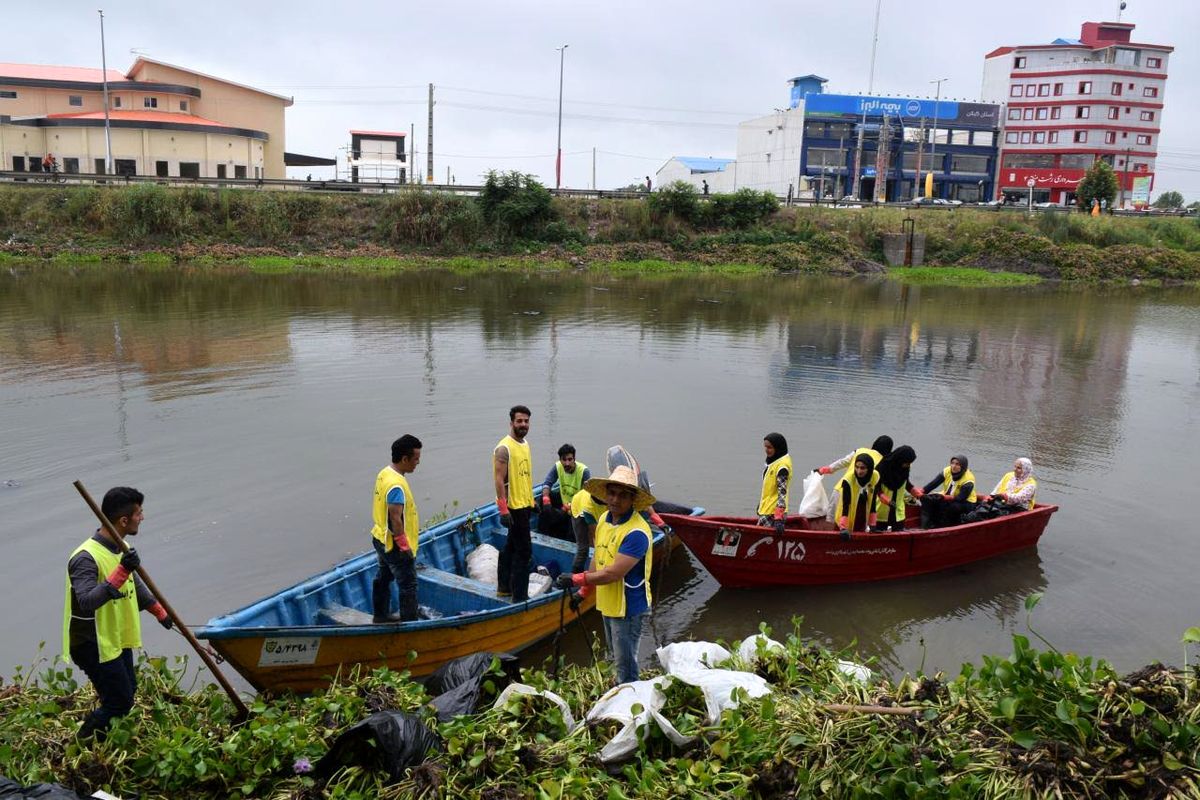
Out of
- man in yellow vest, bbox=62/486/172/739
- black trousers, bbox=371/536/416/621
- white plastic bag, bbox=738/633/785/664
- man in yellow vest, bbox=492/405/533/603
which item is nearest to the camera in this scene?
man in yellow vest, bbox=62/486/172/739

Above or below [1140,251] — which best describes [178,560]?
below

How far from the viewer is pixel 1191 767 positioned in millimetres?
4344

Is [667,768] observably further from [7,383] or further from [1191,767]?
[7,383]

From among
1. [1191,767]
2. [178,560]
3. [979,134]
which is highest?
[979,134]

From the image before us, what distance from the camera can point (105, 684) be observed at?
5.69 m

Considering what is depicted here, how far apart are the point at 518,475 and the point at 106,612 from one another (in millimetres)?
4093

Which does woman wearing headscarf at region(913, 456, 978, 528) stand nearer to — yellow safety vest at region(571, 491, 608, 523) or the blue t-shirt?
yellow safety vest at region(571, 491, 608, 523)

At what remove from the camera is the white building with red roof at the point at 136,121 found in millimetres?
49406

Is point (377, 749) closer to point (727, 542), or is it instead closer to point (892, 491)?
point (727, 542)

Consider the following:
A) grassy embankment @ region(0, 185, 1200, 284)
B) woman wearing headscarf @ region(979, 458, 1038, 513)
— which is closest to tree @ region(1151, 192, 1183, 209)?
grassy embankment @ region(0, 185, 1200, 284)

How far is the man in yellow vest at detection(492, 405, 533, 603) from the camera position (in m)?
8.74

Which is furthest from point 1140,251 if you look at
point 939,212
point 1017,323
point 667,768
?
point 667,768

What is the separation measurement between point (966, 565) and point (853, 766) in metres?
6.79

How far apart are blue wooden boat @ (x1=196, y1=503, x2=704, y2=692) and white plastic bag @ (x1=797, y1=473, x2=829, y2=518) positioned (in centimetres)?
202
